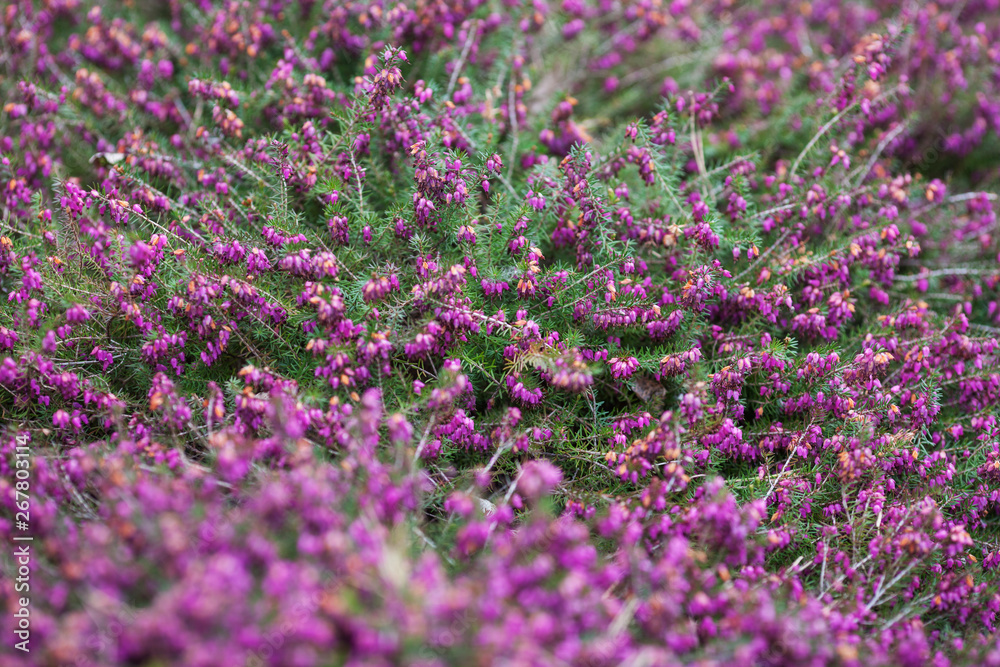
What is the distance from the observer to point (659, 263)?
427cm

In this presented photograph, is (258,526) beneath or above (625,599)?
above

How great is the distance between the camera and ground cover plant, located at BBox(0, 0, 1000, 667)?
2.42m

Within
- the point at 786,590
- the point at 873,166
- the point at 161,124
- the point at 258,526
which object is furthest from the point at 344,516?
the point at 873,166

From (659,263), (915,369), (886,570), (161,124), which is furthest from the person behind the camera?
(161,124)

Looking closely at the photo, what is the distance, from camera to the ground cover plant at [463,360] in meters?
2.42

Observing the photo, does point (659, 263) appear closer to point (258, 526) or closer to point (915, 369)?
point (915, 369)

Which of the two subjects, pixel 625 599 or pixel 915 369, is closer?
pixel 625 599

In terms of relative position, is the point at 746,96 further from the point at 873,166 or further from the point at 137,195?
the point at 137,195

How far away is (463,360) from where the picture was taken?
3650 mm

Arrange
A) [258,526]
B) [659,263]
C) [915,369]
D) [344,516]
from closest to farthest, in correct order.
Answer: [258,526], [344,516], [915,369], [659,263]

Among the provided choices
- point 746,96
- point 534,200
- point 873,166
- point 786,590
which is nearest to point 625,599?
point 786,590

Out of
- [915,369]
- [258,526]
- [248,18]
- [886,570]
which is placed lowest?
[886,570]

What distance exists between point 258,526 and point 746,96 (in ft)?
16.1

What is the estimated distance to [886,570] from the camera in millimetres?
3209
